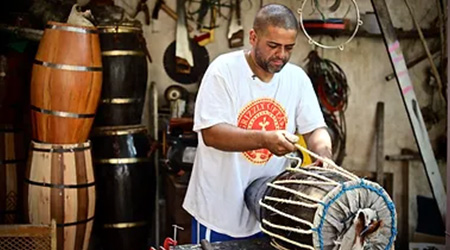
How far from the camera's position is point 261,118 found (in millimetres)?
2467

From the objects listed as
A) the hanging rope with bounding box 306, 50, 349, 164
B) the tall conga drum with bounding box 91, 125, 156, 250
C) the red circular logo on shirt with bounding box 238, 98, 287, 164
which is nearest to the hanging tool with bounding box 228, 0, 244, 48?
the hanging rope with bounding box 306, 50, 349, 164

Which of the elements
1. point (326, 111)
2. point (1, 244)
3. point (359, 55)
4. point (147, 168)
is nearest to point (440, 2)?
point (359, 55)

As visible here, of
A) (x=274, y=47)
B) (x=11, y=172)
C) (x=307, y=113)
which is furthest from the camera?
(x=11, y=172)

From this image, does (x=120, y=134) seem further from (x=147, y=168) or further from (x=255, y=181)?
(x=255, y=181)

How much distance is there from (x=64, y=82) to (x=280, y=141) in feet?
5.84

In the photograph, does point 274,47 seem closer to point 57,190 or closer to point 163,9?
point 57,190

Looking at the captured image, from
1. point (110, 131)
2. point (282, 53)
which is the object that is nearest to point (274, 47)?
point (282, 53)

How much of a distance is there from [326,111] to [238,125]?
7.20 ft

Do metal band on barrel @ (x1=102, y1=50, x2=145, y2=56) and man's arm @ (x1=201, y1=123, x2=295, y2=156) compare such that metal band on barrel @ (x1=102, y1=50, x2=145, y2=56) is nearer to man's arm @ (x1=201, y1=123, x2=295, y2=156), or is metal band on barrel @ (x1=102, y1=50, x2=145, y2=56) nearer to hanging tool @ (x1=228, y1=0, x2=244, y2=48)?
hanging tool @ (x1=228, y1=0, x2=244, y2=48)

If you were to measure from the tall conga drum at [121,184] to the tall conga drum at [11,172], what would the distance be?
53 cm

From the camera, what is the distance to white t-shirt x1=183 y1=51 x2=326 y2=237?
2402 millimetres

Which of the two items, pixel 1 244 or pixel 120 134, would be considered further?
pixel 120 134

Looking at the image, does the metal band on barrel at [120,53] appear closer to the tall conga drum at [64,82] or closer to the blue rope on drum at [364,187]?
the tall conga drum at [64,82]

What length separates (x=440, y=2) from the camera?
4.55 meters
